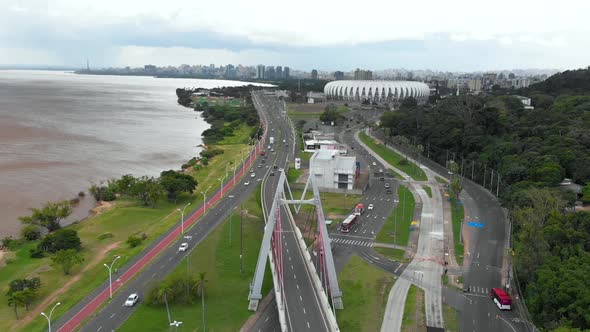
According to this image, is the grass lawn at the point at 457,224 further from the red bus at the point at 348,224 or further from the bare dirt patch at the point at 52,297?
the bare dirt patch at the point at 52,297

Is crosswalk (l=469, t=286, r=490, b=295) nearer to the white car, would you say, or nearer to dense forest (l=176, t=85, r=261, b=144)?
the white car

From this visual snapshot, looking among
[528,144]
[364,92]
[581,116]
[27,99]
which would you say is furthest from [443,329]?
[27,99]

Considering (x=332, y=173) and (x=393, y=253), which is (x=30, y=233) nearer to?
(x=393, y=253)

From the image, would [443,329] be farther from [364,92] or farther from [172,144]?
[364,92]

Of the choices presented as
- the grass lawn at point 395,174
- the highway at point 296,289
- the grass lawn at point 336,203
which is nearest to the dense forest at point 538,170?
the grass lawn at point 395,174

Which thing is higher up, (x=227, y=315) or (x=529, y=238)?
(x=529, y=238)

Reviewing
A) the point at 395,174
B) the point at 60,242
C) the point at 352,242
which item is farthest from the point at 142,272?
the point at 395,174
